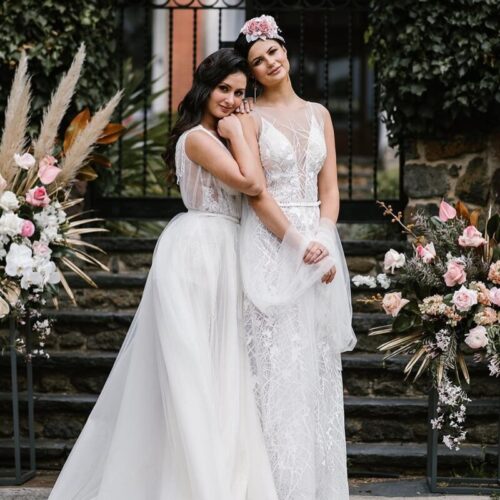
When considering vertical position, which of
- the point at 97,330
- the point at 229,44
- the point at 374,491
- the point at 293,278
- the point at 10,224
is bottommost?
the point at 374,491

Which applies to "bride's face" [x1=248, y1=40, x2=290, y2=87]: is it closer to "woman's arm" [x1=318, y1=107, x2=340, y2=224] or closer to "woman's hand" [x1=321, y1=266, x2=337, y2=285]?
"woman's arm" [x1=318, y1=107, x2=340, y2=224]

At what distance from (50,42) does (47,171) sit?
190 cm

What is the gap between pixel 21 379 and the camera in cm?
575

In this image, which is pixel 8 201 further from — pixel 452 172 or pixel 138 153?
pixel 138 153

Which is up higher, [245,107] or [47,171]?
[245,107]

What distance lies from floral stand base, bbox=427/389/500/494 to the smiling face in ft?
5.61

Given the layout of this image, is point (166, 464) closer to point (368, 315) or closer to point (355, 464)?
Result: point (355, 464)

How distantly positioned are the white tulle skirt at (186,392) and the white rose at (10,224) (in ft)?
2.46

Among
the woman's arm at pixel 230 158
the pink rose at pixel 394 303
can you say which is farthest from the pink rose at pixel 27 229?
the pink rose at pixel 394 303

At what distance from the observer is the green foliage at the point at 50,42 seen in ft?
20.4

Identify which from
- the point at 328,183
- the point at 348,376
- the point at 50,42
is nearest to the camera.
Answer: the point at 328,183

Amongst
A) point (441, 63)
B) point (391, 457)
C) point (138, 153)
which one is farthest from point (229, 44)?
point (391, 457)

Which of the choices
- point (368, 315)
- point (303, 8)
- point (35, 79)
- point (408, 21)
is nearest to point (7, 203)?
point (35, 79)

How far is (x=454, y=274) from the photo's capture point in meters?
4.43
